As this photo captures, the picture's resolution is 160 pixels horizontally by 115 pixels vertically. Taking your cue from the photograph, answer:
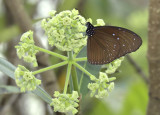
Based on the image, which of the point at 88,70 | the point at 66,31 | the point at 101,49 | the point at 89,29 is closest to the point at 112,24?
the point at 88,70

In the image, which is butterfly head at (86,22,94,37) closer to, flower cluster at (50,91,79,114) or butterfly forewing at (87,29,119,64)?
butterfly forewing at (87,29,119,64)

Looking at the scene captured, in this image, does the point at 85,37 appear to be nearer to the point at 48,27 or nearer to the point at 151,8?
the point at 48,27

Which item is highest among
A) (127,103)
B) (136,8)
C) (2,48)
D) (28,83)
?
(136,8)

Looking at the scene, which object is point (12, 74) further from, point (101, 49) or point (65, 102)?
point (101, 49)

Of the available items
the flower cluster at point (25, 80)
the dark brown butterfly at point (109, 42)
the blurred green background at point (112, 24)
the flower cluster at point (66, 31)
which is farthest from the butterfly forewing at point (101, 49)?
the blurred green background at point (112, 24)

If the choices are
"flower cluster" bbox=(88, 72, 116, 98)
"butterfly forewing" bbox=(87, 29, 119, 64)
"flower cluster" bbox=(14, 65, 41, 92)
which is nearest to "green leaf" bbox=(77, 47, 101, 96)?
"butterfly forewing" bbox=(87, 29, 119, 64)

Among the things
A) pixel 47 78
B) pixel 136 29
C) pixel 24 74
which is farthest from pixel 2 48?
pixel 24 74
